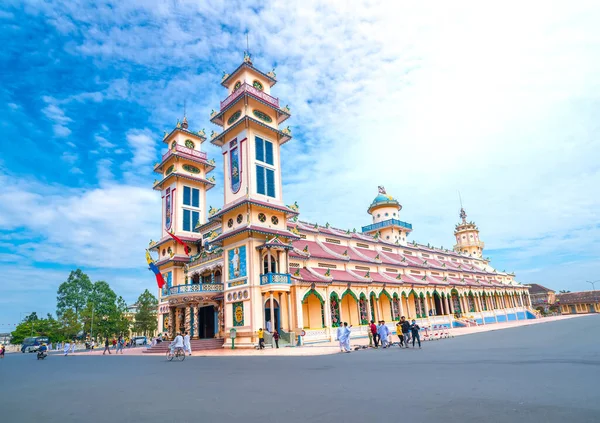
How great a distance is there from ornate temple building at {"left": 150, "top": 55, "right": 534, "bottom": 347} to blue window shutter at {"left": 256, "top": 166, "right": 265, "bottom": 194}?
91 millimetres

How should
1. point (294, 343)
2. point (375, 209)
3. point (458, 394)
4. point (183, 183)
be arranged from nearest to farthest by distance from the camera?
point (458, 394) < point (294, 343) < point (183, 183) < point (375, 209)

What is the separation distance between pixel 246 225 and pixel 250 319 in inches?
279

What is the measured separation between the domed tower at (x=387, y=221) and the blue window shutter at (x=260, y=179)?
32367 millimetres

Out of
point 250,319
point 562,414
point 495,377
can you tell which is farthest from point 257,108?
point 562,414

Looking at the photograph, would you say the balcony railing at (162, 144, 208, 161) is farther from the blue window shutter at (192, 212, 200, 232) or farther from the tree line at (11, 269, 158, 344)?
the tree line at (11, 269, 158, 344)

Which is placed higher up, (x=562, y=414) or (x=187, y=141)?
(x=187, y=141)

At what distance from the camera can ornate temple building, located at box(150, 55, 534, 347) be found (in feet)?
94.2

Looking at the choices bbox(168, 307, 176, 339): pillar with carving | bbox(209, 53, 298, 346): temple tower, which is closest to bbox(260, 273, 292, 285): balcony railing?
bbox(209, 53, 298, 346): temple tower

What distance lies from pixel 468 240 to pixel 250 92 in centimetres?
6590

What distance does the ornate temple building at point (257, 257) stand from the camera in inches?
1130

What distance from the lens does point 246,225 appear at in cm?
2838

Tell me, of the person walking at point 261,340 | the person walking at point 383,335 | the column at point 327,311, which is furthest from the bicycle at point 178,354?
the column at point 327,311

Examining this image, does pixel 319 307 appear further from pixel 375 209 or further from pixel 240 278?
pixel 375 209

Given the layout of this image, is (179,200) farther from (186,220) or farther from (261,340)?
(261,340)
